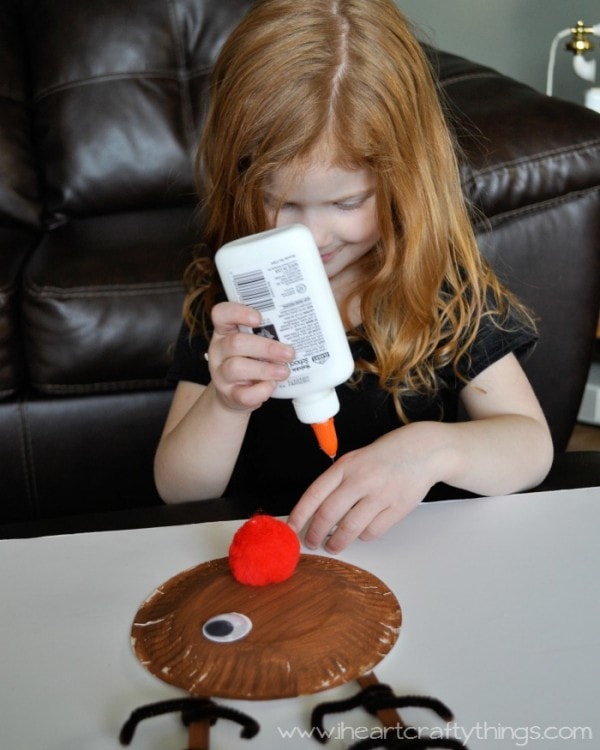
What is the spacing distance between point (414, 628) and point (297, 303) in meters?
0.23

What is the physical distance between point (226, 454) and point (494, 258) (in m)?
0.67

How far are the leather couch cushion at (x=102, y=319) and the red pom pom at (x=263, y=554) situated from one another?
848mm

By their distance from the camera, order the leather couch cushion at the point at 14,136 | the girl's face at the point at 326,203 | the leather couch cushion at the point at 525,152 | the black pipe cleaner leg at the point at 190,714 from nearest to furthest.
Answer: the black pipe cleaner leg at the point at 190,714, the girl's face at the point at 326,203, the leather couch cushion at the point at 525,152, the leather couch cushion at the point at 14,136

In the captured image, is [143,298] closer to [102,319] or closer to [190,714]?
A: [102,319]

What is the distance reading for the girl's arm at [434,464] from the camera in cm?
68

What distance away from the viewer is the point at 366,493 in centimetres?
70

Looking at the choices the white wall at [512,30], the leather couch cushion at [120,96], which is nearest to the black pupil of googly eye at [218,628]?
the leather couch cushion at [120,96]

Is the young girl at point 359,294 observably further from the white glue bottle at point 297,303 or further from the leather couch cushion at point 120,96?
the leather couch cushion at point 120,96

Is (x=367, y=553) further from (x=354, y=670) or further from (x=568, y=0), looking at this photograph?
(x=568, y=0)

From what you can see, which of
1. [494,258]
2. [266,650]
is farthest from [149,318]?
[266,650]

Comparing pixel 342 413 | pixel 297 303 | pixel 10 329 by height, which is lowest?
pixel 10 329

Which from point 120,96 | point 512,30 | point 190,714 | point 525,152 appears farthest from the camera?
point 512,30

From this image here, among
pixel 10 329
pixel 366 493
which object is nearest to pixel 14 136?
pixel 10 329

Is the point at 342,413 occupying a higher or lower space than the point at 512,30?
lower
